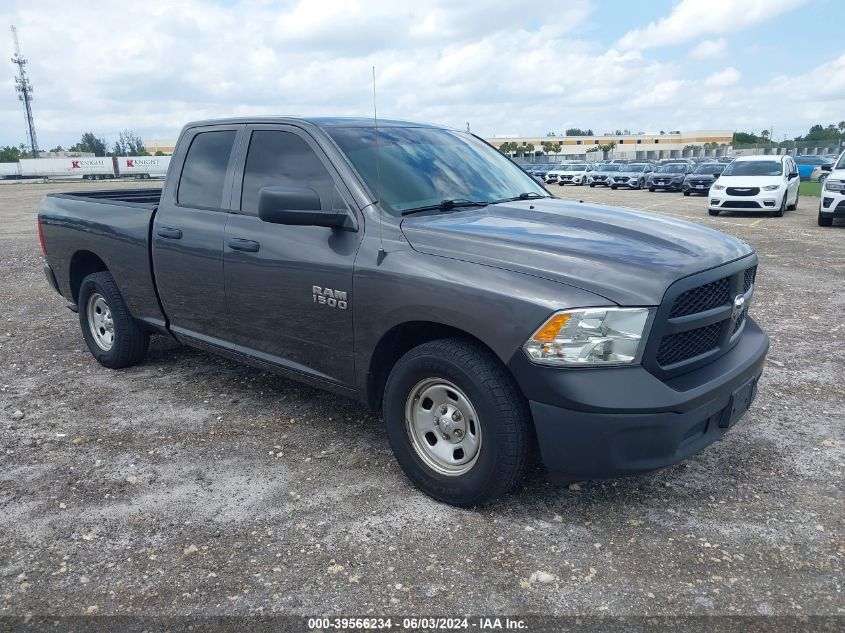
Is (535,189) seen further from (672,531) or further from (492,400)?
(672,531)

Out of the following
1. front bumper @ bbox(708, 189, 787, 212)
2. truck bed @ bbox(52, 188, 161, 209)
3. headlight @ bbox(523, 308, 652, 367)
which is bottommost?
front bumper @ bbox(708, 189, 787, 212)

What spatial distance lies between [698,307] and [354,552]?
1879 mm

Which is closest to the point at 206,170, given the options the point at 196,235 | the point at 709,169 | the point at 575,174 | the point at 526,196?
the point at 196,235

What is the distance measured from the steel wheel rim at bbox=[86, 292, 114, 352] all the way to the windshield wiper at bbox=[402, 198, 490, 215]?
3.18 metres

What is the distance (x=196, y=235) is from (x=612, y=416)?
9.58 feet

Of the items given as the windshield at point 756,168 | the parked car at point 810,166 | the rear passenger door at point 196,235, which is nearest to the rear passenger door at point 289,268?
the rear passenger door at point 196,235

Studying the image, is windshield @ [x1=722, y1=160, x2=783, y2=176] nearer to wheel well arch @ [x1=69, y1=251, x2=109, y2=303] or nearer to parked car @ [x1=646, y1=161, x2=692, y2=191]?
parked car @ [x1=646, y1=161, x2=692, y2=191]

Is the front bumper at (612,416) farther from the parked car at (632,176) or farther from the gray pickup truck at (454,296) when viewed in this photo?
the parked car at (632,176)

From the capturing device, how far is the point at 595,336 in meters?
2.84

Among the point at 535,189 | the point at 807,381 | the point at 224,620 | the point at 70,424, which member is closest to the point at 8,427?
the point at 70,424

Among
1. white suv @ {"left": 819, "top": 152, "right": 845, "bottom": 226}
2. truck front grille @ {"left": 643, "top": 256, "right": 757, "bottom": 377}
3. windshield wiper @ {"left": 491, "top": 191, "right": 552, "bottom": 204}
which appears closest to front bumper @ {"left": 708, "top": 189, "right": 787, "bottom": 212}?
white suv @ {"left": 819, "top": 152, "right": 845, "bottom": 226}

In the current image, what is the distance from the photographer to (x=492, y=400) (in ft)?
9.87

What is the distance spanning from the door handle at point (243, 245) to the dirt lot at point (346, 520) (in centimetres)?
116

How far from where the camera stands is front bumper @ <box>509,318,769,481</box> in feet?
9.27
